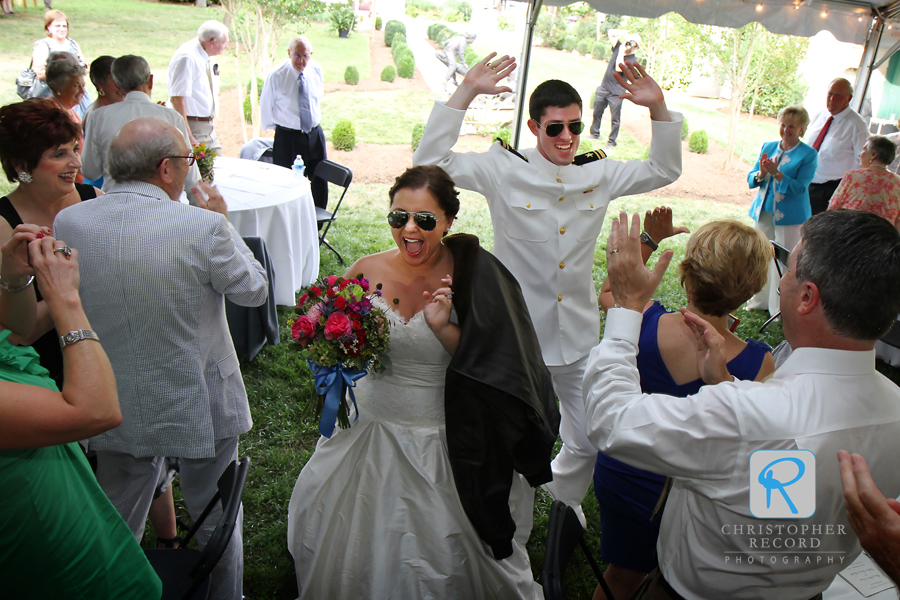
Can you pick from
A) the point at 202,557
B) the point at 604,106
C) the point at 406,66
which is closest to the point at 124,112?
the point at 202,557

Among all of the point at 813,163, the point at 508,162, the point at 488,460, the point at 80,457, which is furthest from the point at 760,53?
the point at 80,457

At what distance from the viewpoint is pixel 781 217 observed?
6250mm

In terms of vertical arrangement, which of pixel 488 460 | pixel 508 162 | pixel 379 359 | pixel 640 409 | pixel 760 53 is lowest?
pixel 488 460

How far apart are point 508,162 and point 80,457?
2.43 metres

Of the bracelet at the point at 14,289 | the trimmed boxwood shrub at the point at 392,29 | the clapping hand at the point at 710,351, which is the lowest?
the bracelet at the point at 14,289

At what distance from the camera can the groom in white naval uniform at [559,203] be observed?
3184 mm

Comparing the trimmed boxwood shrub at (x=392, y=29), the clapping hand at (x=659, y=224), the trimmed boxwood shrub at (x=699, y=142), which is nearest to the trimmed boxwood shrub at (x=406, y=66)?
the trimmed boxwood shrub at (x=392, y=29)

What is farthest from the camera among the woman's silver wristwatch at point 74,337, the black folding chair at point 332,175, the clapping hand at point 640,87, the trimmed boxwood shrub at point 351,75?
the trimmed boxwood shrub at point 351,75

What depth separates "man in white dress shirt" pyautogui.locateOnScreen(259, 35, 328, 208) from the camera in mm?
7941

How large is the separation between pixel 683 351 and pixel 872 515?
1035mm

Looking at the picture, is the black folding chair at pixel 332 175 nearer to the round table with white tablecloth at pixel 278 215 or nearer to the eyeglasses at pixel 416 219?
the round table with white tablecloth at pixel 278 215

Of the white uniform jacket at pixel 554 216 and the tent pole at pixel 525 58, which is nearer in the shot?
the white uniform jacket at pixel 554 216

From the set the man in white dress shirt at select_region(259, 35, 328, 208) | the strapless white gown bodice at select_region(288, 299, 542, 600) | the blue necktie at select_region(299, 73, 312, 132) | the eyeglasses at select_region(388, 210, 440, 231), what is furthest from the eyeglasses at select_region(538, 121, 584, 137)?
the blue necktie at select_region(299, 73, 312, 132)

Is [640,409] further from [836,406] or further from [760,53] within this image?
[760,53]
